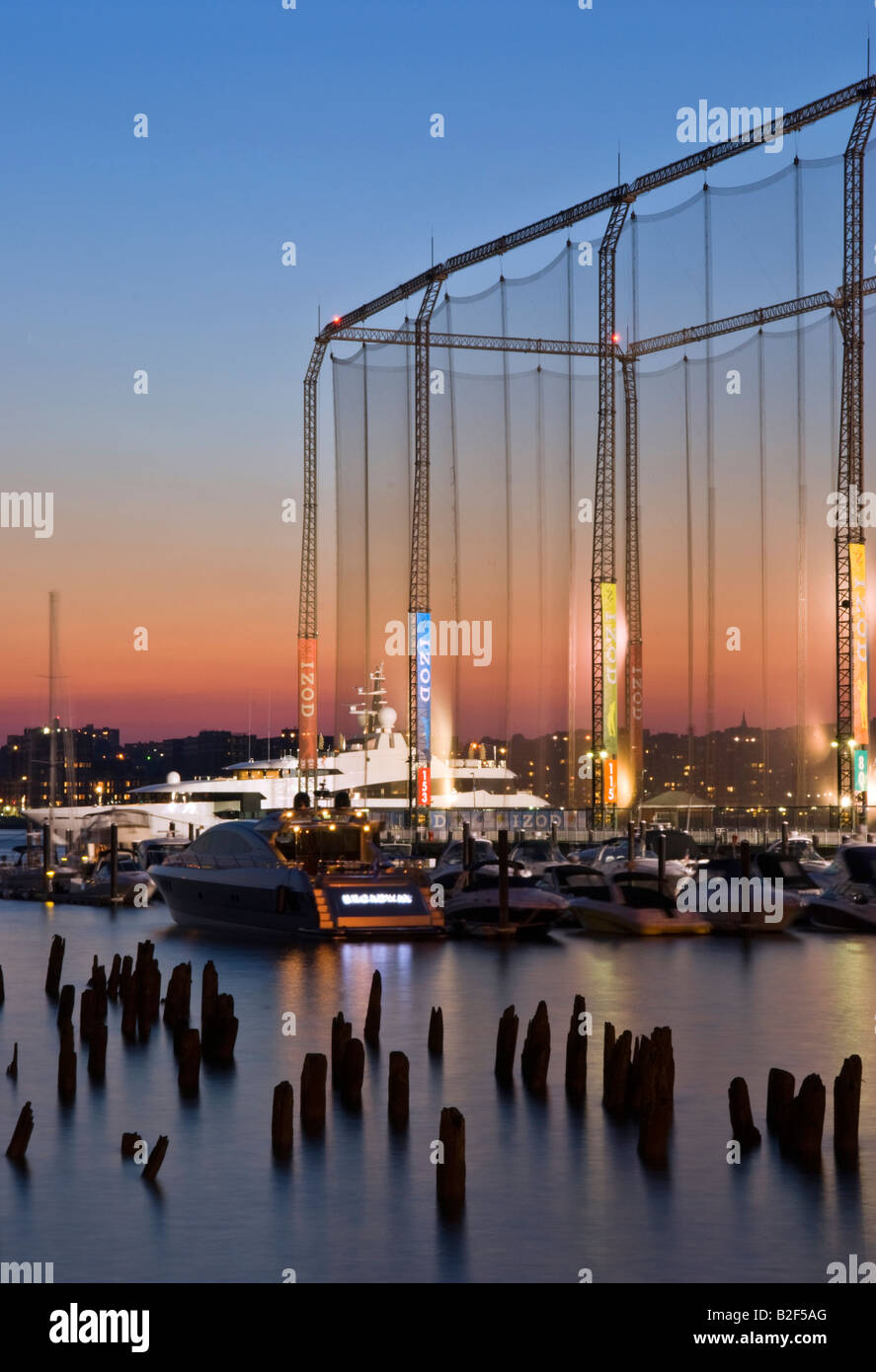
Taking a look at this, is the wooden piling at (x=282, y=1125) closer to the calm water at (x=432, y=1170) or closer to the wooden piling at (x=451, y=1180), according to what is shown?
the calm water at (x=432, y=1170)

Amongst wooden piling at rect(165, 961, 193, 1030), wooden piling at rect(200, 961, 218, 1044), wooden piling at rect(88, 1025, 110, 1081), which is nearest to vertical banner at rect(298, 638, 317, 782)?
wooden piling at rect(165, 961, 193, 1030)

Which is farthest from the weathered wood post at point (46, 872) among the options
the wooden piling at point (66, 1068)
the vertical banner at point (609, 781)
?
the wooden piling at point (66, 1068)

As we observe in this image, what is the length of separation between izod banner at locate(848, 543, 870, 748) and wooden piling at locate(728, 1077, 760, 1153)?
1915 inches

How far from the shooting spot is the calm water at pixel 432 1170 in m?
15.8

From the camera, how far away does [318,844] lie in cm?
4381

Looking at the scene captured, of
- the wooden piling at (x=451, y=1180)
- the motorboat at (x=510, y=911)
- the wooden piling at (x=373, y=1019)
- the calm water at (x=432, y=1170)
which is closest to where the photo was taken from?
the calm water at (x=432, y=1170)

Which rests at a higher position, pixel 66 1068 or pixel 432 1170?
pixel 66 1068

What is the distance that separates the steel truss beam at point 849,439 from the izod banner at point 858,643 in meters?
0.08

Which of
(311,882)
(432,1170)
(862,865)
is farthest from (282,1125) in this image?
(862,865)

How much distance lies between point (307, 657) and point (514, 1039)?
73074 millimetres

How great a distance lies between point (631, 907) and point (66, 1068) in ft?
83.9

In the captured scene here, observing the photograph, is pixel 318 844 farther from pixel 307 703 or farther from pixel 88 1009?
pixel 307 703

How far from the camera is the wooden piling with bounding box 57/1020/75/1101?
23.3 meters
